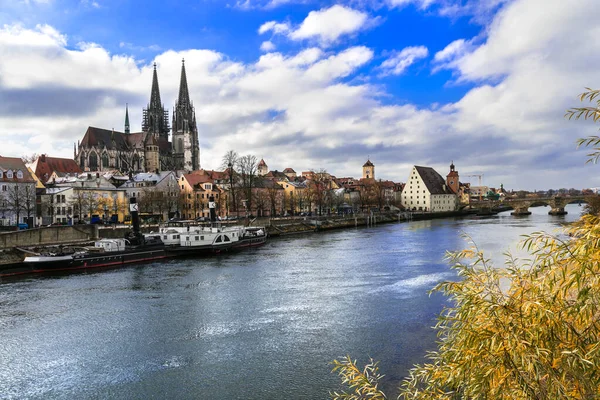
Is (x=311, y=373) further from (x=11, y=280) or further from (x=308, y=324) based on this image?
(x=11, y=280)

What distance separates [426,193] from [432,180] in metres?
6.19

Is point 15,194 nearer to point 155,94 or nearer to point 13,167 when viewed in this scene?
point 13,167

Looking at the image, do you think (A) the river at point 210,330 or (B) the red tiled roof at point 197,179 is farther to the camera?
(B) the red tiled roof at point 197,179

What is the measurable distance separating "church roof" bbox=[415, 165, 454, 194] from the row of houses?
0.41 meters

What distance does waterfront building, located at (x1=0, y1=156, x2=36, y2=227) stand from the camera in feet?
175

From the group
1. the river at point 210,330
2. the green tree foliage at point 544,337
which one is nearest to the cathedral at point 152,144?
the river at point 210,330

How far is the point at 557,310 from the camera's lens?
5074 millimetres

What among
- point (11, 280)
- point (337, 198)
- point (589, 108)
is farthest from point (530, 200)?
point (589, 108)

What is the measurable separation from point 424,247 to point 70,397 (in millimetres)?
38299

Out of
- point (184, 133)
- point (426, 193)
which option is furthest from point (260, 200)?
point (184, 133)

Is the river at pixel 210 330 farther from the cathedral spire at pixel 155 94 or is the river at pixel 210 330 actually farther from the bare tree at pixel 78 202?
the cathedral spire at pixel 155 94

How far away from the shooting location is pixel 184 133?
14850cm

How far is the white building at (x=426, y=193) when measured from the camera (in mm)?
126625

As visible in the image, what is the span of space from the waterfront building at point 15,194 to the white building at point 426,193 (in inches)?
3867
